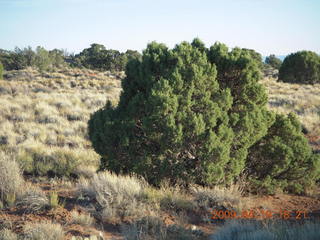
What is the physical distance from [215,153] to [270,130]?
6.50ft

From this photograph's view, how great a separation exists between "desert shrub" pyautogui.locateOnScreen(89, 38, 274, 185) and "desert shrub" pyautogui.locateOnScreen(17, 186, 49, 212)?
1405mm

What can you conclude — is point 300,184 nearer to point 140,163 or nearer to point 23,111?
point 140,163

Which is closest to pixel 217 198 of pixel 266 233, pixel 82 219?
pixel 266 233

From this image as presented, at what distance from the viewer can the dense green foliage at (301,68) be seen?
1345 inches

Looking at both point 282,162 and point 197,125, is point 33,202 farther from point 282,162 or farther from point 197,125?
point 282,162

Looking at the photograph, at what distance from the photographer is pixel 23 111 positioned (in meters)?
13.8

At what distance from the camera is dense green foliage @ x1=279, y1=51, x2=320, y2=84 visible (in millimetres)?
34156

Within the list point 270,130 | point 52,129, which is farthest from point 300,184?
point 52,129

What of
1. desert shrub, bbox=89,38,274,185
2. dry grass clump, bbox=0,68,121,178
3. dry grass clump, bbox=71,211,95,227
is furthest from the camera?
dry grass clump, bbox=0,68,121,178

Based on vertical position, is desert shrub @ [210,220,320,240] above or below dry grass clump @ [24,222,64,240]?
above

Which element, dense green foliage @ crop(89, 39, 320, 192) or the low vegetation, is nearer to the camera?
the low vegetation
